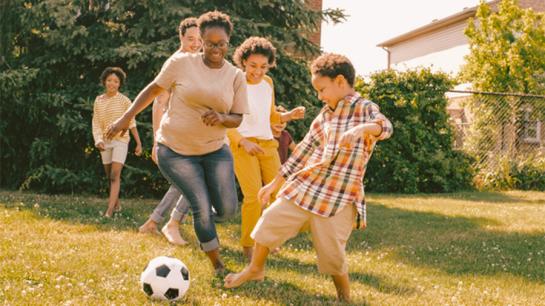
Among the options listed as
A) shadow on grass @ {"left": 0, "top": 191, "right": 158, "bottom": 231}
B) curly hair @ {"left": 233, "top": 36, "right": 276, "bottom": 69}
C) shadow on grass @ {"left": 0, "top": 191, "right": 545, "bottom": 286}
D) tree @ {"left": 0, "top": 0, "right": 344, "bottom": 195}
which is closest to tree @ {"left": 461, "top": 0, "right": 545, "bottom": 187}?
tree @ {"left": 0, "top": 0, "right": 344, "bottom": 195}

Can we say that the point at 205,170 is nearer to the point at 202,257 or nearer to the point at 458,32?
the point at 202,257

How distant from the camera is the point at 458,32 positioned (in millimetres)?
33875

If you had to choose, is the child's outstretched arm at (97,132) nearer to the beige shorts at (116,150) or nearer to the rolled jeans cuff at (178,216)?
the beige shorts at (116,150)

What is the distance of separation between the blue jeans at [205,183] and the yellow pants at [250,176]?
66 cm

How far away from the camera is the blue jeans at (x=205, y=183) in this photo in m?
4.82

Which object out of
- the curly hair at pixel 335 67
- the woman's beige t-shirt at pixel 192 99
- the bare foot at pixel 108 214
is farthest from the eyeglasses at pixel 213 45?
the bare foot at pixel 108 214

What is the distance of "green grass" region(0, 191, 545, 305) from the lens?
4.54 metres

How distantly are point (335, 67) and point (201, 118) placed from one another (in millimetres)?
1087

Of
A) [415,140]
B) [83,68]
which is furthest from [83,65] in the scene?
[415,140]

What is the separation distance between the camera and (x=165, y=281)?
13.9 ft

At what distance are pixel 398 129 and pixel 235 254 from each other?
9.47 metres

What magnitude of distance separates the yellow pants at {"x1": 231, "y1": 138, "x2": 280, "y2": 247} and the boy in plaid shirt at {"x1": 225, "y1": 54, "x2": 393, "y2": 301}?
135cm

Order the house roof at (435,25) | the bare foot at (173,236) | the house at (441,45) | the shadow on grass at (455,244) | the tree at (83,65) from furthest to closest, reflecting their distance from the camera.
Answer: the house at (441,45), the house roof at (435,25), the tree at (83,65), the bare foot at (173,236), the shadow on grass at (455,244)

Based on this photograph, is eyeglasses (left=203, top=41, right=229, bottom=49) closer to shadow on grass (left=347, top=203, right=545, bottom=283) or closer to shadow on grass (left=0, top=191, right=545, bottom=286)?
shadow on grass (left=0, top=191, right=545, bottom=286)
